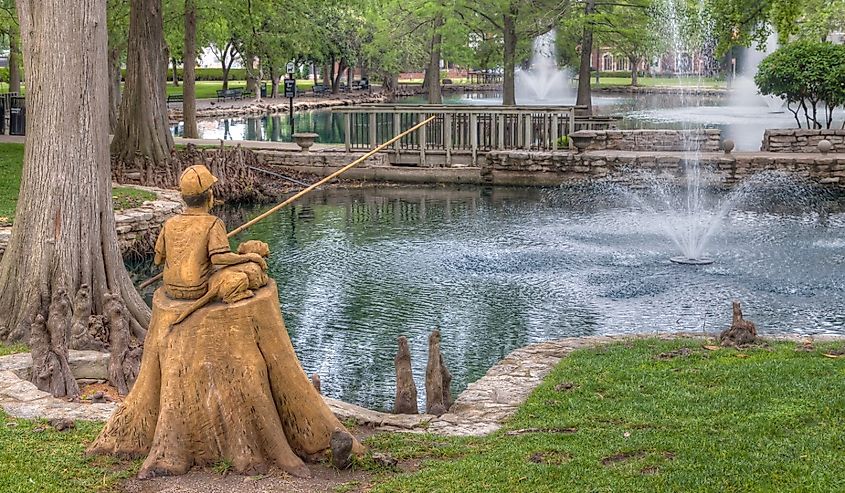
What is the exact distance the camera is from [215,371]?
18.2 ft

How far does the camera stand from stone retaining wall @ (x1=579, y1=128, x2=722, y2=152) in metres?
25.0

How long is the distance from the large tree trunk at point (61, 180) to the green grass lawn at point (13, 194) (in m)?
4.49

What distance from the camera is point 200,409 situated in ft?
18.4

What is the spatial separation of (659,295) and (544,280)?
1636 mm

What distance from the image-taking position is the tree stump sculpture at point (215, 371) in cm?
557

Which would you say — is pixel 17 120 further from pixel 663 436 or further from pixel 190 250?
pixel 663 436

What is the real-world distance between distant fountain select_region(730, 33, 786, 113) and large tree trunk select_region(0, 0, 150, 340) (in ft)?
117

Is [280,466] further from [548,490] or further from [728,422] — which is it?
[728,422]

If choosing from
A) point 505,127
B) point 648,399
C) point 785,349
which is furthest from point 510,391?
point 505,127

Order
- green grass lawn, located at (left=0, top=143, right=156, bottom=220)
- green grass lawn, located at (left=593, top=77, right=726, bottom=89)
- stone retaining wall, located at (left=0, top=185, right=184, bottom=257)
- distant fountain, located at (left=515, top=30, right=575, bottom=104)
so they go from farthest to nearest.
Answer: distant fountain, located at (left=515, top=30, right=575, bottom=104), green grass lawn, located at (left=593, top=77, right=726, bottom=89), stone retaining wall, located at (left=0, top=185, right=184, bottom=257), green grass lawn, located at (left=0, top=143, right=156, bottom=220)

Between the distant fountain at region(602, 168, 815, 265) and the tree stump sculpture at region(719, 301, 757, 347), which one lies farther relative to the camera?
the distant fountain at region(602, 168, 815, 265)

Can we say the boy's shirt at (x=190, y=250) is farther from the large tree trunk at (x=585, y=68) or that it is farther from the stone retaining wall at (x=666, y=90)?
the stone retaining wall at (x=666, y=90)

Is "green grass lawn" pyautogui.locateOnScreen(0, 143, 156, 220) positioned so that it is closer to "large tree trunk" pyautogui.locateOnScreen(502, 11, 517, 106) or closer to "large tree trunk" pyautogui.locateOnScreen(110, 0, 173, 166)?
"large tree trunk" pyautogui.locateOnScreen(110, 0, 173, 166)

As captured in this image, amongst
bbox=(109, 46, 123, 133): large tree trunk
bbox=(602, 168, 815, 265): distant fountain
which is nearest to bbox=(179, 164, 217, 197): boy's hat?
bbox=(602, 168, 815, 265): distant fountain
